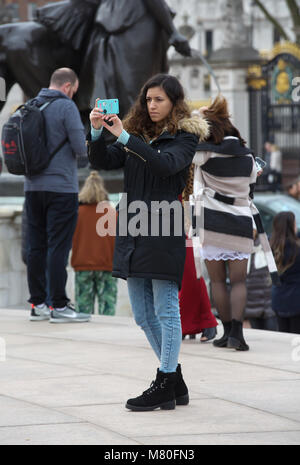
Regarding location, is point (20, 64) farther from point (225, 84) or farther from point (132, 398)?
point (225, 84)

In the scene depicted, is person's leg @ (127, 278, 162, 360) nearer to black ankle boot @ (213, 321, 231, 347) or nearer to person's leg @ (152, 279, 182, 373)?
person's leg @ (152, 279, 182, 373)

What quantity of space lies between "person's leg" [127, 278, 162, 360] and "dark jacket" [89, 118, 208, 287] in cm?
12

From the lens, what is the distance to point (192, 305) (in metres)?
7.84

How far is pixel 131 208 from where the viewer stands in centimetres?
536

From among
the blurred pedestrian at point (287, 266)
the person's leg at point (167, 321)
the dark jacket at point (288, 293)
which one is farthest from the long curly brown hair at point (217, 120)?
the person's leg at point (167, 321)

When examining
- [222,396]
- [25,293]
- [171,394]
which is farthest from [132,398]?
[25,293]

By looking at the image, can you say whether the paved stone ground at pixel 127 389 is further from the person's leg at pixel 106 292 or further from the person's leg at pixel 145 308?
the person's leg at pixel 106 292

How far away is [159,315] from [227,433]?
2.49 feet

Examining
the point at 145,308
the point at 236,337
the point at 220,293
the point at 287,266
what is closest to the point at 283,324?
the point at 287,266

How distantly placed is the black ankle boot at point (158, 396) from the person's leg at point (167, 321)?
40 mm

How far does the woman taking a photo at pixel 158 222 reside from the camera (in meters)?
5.31

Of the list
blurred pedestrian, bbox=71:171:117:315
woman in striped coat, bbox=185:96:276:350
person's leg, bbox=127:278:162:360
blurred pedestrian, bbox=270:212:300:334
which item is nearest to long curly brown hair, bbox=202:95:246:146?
woman in striped coat, bbox=185:96:276:350

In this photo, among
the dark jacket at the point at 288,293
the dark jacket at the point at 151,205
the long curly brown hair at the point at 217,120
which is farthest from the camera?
the dark jacket at the point at 288,293

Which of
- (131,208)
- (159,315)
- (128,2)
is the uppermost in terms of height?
(128,2)
